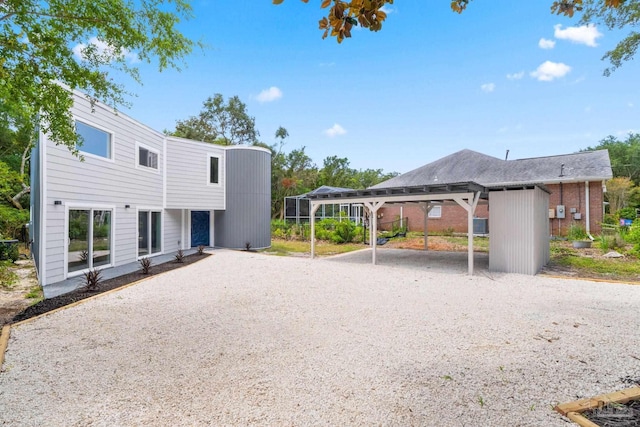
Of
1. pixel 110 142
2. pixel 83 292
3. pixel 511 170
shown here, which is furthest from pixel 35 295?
pixel 511 170

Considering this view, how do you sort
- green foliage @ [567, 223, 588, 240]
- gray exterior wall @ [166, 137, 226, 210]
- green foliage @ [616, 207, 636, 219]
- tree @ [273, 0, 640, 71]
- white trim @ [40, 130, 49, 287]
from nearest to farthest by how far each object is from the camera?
1. tree @ [273, 0, 640, 71]
2. white trim @ [40, 130, 49, 287]
3. gray exterior wall @ [166, 137, 226, 210]
4. green foliage @ [567, 223, 588, 240]
5. green foliage @ [616, 207, 636, 219]

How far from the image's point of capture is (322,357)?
3.56 meters

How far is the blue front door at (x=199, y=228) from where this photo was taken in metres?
14.5

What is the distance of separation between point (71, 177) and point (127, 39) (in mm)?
4849

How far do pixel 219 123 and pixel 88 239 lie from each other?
78.4 ft

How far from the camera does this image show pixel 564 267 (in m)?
9.34

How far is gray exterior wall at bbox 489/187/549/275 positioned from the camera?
812cm

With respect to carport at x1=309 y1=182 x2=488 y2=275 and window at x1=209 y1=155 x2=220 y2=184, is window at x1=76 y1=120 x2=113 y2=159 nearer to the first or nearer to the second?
window at x1=209 y1=155 x2=220 y2=184

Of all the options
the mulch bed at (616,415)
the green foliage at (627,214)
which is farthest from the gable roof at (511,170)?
the mulch bed at (616,415)

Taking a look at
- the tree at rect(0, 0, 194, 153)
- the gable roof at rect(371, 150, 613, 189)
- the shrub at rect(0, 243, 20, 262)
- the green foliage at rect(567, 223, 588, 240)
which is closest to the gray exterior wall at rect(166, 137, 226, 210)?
the shrub at rect(0, 243, 20, 262)

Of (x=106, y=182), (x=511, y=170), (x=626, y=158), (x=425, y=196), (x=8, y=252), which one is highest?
(x=626, y=158)

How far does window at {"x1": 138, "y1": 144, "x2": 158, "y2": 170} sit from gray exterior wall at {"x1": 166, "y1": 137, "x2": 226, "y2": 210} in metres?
0.70

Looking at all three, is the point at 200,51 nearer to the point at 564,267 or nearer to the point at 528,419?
the point at 528,419

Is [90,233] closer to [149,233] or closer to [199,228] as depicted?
[149,233]
